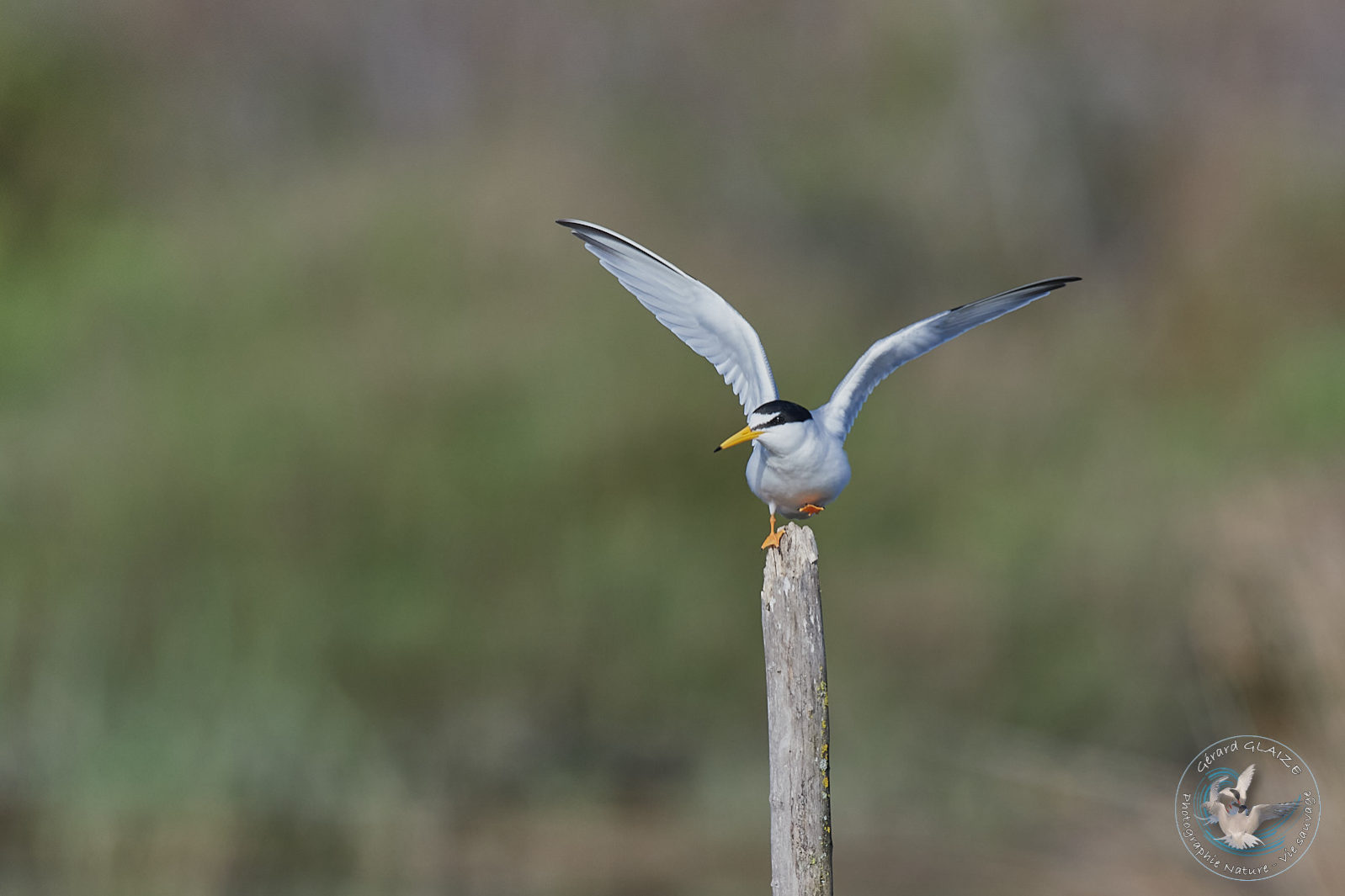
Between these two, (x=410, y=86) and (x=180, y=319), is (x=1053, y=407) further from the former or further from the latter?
(x=410, y=86)

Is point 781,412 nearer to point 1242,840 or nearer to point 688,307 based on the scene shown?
point 688,307

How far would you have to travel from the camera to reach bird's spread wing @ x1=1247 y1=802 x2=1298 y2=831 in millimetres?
5141

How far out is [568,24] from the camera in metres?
17.9

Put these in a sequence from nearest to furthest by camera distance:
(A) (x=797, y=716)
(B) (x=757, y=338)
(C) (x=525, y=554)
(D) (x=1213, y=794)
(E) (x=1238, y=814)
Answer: (A) (x=797, y=716), (B) (x=757, y=338), (E) (x=1238, y=814), (D) (x=1213, y=794), (C) (x=525, y=554)

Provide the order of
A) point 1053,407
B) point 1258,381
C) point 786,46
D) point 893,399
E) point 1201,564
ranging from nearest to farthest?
point 1201,564, point 893,399, point 1053,407, point 1258,381, point 786,46

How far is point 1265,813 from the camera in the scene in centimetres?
520

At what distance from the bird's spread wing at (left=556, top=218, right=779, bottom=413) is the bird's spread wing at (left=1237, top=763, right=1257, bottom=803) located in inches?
93.8

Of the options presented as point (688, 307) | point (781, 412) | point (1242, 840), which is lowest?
point (1242, 840)

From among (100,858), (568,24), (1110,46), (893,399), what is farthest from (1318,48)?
(100,858)

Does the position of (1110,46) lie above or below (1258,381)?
above

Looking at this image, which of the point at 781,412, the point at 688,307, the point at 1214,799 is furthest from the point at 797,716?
the point at 1214,799

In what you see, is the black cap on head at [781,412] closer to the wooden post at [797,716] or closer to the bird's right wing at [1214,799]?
the wooden post at [797,716]

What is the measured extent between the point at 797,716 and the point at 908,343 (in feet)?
3.84

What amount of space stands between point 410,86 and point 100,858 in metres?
11.6
